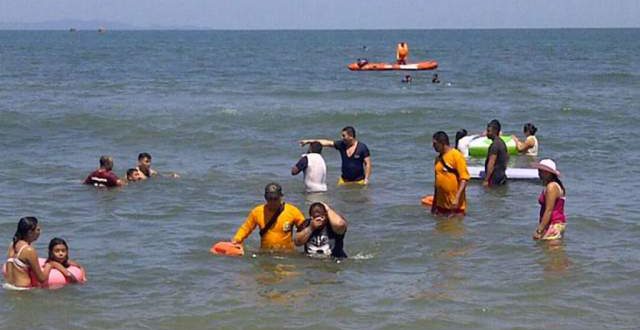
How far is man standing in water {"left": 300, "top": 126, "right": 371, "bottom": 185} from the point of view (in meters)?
15.0

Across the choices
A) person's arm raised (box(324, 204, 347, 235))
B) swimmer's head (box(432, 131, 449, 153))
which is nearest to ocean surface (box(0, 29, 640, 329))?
person's arm raised (box(324, 204, 347, 235))

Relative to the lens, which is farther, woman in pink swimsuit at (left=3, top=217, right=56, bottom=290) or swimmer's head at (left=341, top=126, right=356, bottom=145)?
swimmer's head at (left=341, top=126, right=356, bottom=145)

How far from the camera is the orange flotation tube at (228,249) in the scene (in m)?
11.1

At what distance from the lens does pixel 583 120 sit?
2673 centimetres

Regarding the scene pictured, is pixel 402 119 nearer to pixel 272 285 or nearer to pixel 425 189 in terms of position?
pixel 425 189

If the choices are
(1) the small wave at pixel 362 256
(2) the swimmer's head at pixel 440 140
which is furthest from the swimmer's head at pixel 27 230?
(2) the swimmer's head at pixel 440 140

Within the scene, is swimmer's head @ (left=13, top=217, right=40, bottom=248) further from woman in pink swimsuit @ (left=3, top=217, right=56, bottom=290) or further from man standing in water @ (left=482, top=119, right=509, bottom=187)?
man standing in water @ (left=482, top=119, right=509, bottom=187)

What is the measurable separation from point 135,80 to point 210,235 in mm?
32774

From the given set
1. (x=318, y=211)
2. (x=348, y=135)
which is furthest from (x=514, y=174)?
(x=318, y=211)

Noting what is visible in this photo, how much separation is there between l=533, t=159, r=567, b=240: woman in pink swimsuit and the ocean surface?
0.63 ft

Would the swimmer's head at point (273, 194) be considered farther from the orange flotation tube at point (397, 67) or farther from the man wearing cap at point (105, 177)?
the orange flotation tube at point (397, 67)

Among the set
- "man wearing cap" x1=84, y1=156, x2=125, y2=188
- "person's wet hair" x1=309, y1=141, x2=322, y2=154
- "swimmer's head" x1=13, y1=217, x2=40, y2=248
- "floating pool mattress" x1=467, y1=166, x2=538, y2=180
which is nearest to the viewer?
"swimmer's head" x1=13, y1=217, x2=40, y2=248

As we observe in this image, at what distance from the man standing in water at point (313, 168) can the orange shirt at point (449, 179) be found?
238cm

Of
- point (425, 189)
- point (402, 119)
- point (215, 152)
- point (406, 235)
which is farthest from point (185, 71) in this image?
point (406, 235)
